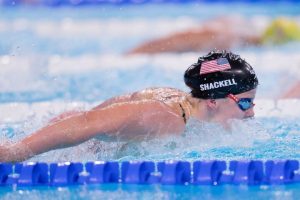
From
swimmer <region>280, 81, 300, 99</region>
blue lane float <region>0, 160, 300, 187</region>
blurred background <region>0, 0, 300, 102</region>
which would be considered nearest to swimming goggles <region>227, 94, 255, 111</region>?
blue lane float <region>0, 160, 300, 187</region>

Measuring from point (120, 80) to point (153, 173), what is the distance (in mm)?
2768

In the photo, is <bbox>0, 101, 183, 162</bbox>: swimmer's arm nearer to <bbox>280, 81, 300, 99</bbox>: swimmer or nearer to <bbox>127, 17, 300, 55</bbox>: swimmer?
<bbox>280, 81, 300, 99</bbox>: swimmer

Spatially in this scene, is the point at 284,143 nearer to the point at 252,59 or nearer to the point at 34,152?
the point at 34,152

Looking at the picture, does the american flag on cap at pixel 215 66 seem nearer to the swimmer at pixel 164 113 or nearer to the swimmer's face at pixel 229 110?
the swimmer at pixel 164 113

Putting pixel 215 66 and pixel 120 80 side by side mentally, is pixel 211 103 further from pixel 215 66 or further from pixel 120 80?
pixel 120 80

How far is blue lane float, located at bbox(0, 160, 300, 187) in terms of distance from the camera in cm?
355

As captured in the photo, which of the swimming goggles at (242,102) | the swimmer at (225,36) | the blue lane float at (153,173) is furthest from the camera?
the swimmer at (225,36)

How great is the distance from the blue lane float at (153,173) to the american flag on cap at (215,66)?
1.70ft

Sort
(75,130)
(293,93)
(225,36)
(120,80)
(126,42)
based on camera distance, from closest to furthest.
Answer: (75,130) < (293,93) < (120,80) < (225,36) < (126,42)

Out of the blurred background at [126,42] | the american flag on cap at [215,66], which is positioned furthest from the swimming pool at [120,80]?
the american flag on cap at [215,66]

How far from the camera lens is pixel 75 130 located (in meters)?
3.59

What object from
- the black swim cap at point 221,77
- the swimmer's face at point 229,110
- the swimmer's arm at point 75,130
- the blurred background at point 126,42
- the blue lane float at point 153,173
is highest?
the blurred background at point 126,42

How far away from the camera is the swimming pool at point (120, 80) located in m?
3.56

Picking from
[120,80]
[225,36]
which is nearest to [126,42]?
[225,36]
